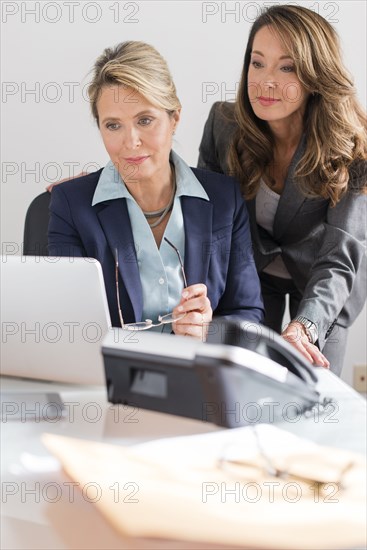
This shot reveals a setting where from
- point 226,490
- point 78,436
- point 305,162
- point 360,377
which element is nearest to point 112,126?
point 305,162

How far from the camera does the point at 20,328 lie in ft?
3.98

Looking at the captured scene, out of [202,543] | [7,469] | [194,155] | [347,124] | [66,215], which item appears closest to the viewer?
[202,543]

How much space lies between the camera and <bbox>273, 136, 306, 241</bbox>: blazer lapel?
2.07m

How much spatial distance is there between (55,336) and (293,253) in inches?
42.4

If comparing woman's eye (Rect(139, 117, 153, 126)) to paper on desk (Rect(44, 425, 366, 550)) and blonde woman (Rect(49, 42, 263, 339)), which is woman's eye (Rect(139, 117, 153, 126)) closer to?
blonde woman (Rect(49, 42, 263, 339))

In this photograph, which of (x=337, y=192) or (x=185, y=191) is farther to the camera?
(x=337, y=192)

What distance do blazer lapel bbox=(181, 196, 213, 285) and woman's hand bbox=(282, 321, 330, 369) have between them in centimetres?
24

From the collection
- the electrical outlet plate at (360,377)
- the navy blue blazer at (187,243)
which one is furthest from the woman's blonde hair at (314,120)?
the electrical outlet plate at (360,377)

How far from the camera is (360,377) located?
3174mm

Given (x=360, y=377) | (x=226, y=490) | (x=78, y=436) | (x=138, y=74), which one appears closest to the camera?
(x=226, y=490)

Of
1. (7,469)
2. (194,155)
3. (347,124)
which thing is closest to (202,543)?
(7,469)

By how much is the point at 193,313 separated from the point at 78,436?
1.65ft

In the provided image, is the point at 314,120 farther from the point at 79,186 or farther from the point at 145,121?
the point at 79,186

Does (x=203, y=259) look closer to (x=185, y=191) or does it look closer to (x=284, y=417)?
(x=185, y=191)
